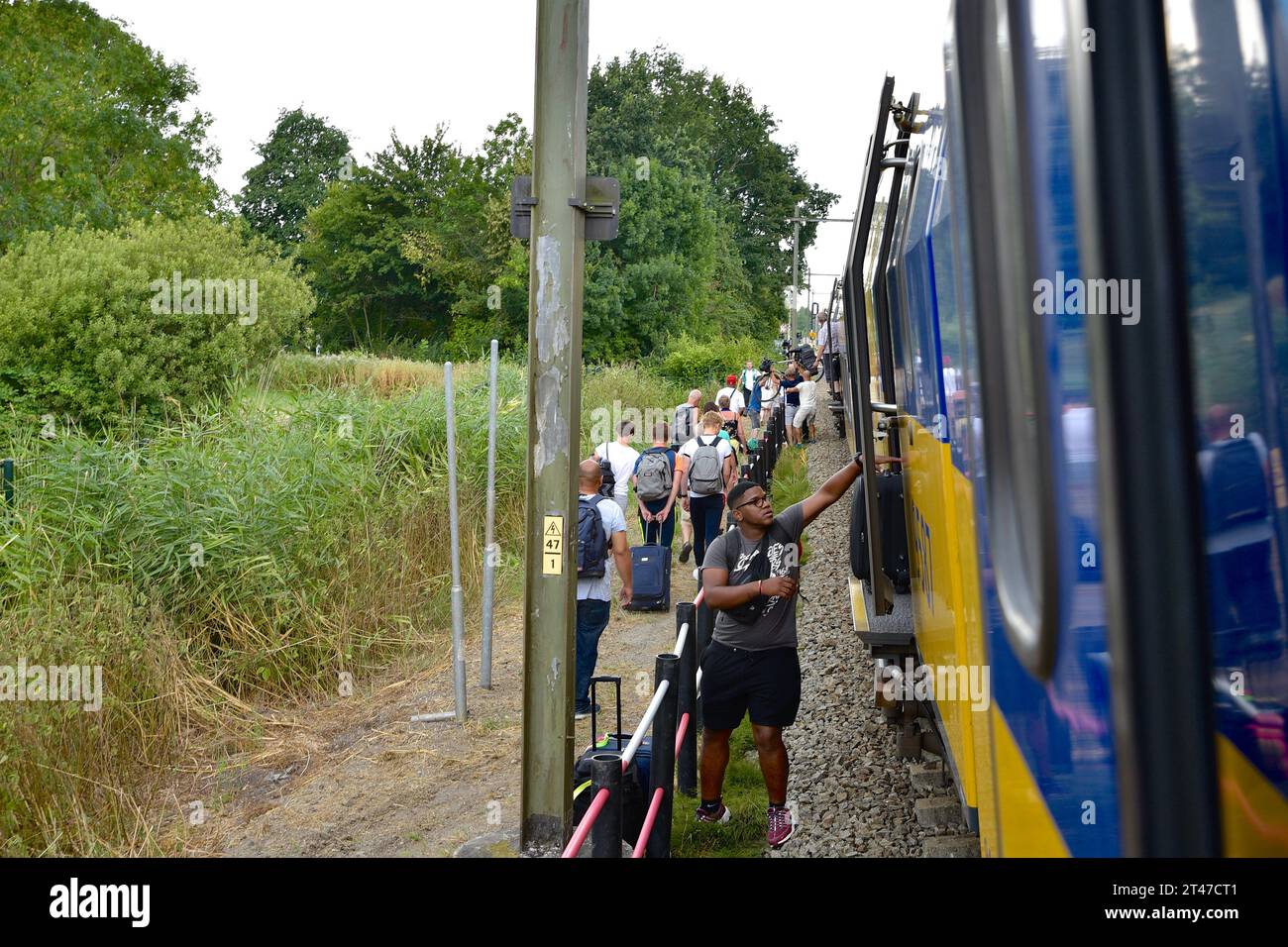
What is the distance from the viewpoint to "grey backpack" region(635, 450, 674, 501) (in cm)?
1116

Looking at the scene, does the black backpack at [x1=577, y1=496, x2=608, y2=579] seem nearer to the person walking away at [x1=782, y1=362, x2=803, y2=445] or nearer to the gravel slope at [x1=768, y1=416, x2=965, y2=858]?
the gravel slope at [x1=768, y1=416, x2=965, y2=858]

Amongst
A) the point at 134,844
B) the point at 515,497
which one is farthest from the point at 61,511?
the point at 515,497

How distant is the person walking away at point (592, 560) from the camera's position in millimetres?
7465

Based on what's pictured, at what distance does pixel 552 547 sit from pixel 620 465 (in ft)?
20.4

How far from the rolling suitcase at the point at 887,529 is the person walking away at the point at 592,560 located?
2.23 metres

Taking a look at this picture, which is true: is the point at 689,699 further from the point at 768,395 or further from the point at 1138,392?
the point at 768,395

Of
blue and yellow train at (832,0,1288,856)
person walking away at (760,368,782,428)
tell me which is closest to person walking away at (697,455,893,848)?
blue and yellow train at (832,0,1288,856)

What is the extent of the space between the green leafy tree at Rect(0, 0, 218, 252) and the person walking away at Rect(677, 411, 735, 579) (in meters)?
16.9

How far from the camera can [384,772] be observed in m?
7.58

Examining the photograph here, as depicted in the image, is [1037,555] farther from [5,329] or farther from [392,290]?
[392,290]

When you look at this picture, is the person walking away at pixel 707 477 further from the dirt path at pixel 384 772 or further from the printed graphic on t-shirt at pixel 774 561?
the printed graphic on t-shirt at pixel 774 561

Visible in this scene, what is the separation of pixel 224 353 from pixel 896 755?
1247 centimetres

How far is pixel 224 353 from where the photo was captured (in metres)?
16.6
